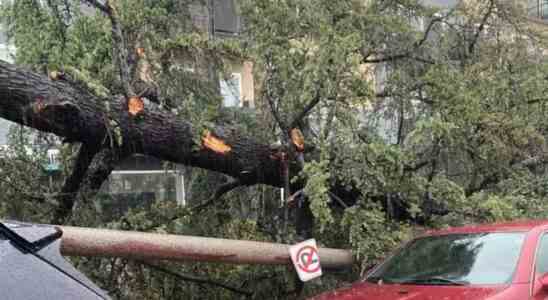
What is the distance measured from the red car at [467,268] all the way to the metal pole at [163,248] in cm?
87

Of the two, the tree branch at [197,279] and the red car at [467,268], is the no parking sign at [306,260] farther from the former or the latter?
the tree branch at [197,279]

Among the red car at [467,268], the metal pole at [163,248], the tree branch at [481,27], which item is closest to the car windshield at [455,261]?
the red car at [467,268]

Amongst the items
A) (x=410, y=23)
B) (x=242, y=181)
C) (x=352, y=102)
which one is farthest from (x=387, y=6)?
(x=242, y=181)

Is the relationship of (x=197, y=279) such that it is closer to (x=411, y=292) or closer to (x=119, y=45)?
(x=119, y=45)

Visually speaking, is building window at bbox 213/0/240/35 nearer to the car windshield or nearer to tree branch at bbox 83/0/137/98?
tree branch at bbox 83/0/137/98

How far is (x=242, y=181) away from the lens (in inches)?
286

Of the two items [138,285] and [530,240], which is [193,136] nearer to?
[138,285]

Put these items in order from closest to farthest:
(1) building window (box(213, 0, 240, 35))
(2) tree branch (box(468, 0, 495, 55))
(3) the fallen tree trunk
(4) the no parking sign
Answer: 1. (3) the fallen tree trunk
2. (4) the no parking sign
3. (2) tree branch (box(468, 0, 495, 55))
4. (1) building window (box(213, 0, 240, 35))

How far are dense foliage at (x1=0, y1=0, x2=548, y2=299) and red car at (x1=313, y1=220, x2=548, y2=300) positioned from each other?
0.97 meters

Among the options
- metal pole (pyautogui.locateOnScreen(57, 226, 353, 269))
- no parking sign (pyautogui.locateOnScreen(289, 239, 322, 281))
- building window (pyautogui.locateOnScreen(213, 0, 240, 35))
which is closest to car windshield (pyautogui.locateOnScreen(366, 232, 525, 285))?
no parking sign (pyautogui.locateOnScreen(289, 239, 322, 281))

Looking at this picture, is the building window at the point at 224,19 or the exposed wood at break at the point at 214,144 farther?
the building window at the point at 224,19

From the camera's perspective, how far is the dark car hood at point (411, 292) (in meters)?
4.20

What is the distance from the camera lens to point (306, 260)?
5.77 meters

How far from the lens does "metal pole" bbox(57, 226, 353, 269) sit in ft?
14.8
